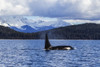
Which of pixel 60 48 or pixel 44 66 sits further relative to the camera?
pixel 60 48

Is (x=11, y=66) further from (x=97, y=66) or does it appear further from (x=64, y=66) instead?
(x=97, y=66)

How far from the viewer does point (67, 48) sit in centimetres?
9406

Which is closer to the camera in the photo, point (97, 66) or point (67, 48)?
point (97, 66)

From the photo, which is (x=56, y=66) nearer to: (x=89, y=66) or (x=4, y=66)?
(x=89, y=66)

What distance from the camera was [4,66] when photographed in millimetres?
45344

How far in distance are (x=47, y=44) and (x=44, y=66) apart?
4439cm

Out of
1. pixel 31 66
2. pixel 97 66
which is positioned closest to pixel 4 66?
pixel 31 66

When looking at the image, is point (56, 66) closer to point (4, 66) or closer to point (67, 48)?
point (4, 66)

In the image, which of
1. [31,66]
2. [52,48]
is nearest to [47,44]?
[52,48]

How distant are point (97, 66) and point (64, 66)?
5.96 m

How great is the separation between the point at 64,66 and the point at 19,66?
8305 millimetres

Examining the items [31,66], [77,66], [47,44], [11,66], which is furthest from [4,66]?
[47,44]

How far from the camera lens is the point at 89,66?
4466 centimetres

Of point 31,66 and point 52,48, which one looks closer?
point 31,66
